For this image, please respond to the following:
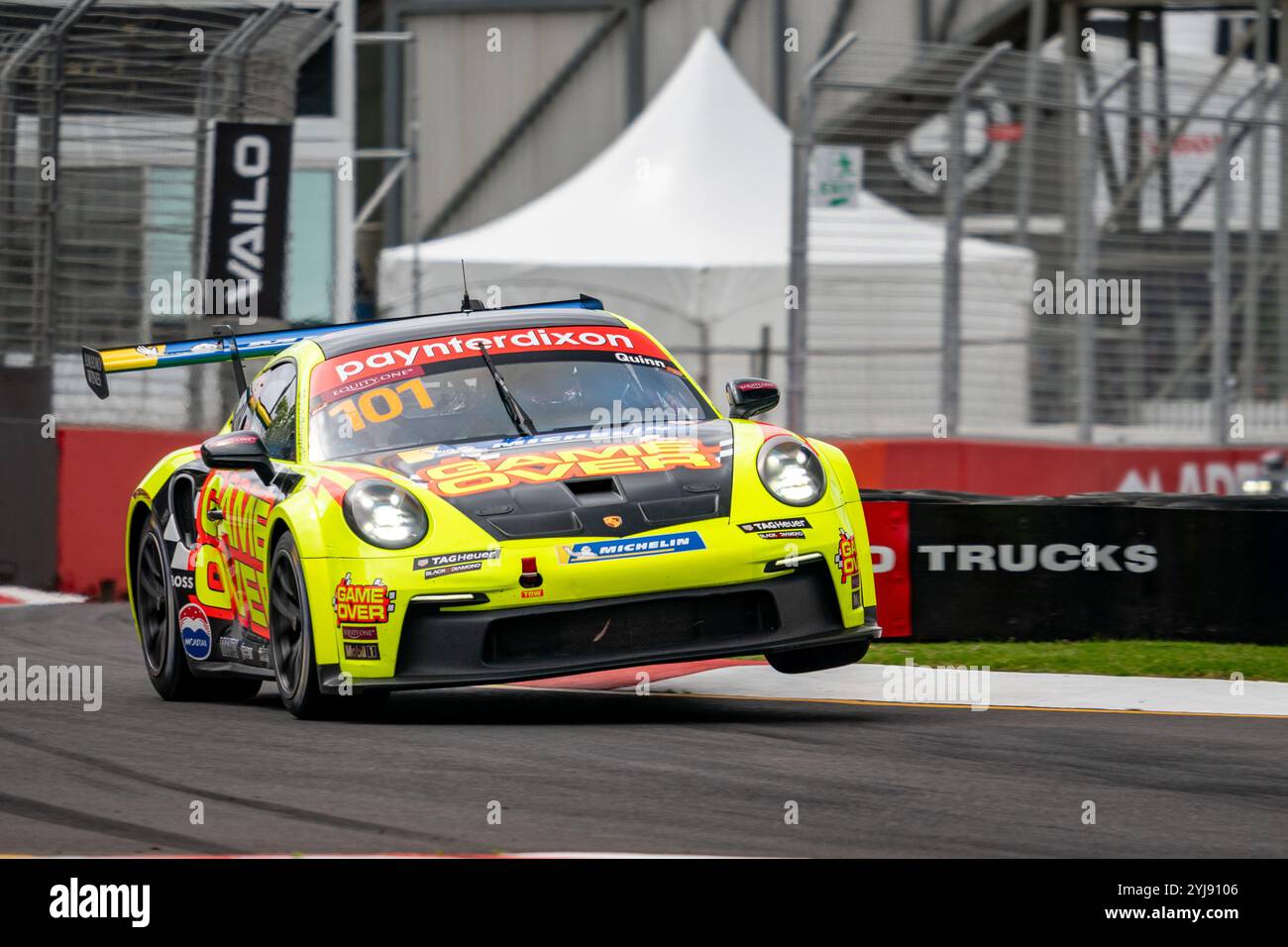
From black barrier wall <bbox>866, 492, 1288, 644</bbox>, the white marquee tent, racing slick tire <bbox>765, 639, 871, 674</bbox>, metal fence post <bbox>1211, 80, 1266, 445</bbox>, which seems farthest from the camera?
the white marquee tent

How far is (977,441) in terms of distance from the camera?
49.2 ft

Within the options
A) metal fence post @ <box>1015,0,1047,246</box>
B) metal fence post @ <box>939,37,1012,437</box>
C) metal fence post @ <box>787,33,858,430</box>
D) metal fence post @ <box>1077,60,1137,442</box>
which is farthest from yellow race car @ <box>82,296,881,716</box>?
metal fence post @ <box>1015,0,1047,246</box>

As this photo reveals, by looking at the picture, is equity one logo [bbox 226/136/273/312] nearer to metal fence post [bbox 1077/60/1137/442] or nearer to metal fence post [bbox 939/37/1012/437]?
metal fence post [bbox 939/37/1012/437]

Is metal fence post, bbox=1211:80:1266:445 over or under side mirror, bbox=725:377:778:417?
over

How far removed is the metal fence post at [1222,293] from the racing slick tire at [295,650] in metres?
9.39

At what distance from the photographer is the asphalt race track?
5.42 m

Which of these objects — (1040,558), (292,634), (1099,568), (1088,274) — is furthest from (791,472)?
(1088,274)

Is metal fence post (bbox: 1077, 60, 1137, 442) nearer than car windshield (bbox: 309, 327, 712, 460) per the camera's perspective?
No

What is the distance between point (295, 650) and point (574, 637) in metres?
1.07

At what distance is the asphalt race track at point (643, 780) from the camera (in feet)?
17.8

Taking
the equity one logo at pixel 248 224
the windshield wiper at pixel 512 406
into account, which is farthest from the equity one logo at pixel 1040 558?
A: the equity one logo at pixel 248 224

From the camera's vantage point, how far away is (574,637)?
23.6 ft

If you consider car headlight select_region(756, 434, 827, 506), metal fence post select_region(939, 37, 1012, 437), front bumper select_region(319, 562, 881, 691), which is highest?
metal fence post select_region(939, 37, 1012, 437)
